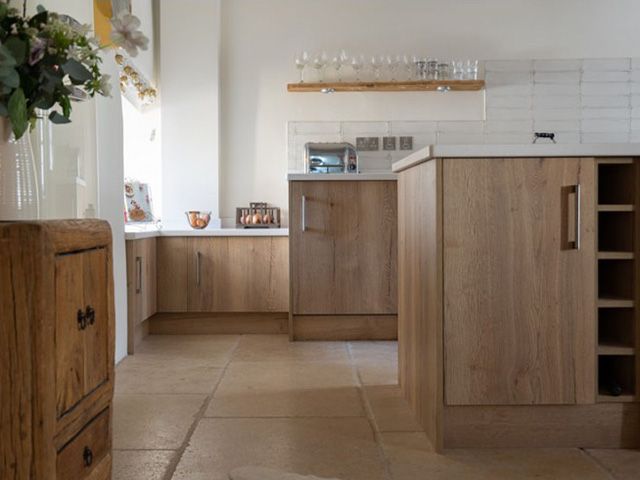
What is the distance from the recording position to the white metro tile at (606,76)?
213 inches

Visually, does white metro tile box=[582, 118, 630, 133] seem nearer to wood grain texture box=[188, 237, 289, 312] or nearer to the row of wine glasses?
the row of wine glasses

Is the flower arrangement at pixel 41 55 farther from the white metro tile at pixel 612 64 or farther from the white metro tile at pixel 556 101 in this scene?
the white metro tile at pixel 612 64

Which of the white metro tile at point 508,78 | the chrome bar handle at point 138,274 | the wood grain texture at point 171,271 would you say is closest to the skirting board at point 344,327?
the wood grain texture at point 171,271

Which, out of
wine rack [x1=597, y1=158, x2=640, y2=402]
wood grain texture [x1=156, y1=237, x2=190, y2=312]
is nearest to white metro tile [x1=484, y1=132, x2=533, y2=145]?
wood grain texture [x1=156, y1=237, x2=190, y2=312]

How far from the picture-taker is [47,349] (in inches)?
48.7

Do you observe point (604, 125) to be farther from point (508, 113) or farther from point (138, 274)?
point (138, 274)

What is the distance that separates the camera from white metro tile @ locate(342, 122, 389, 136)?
5395 millimetres

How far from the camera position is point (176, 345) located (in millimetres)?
4266

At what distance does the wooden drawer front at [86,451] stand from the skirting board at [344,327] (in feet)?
8.87

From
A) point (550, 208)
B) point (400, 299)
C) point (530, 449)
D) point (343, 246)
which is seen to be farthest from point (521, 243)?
point (343, 246)

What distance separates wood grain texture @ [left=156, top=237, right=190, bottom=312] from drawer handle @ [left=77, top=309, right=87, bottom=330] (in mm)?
3111

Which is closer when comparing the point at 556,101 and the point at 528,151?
the point at 528,151

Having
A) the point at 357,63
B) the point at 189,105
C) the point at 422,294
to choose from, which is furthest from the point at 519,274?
the point at 189,105

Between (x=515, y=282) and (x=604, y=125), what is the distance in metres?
3.67
